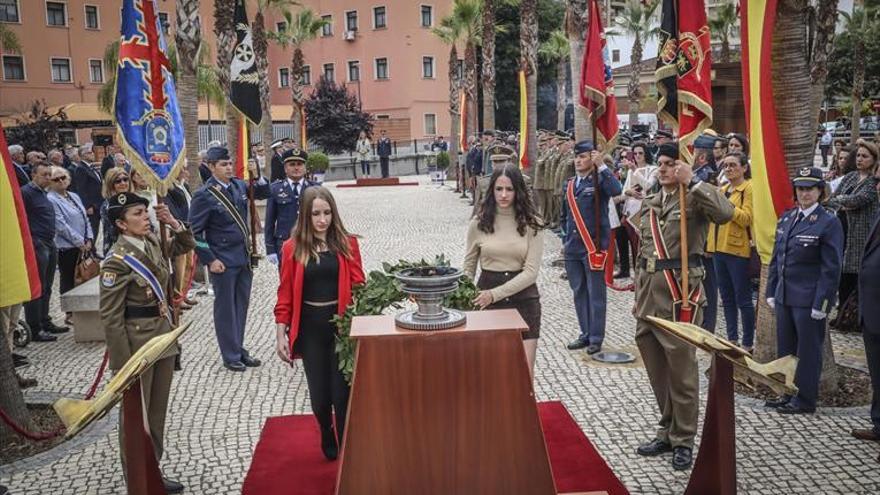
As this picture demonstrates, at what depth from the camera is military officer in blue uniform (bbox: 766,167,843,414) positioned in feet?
19.6

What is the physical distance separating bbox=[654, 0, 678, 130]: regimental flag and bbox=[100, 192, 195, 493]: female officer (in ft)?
13.6

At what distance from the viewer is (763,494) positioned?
491 centimetres

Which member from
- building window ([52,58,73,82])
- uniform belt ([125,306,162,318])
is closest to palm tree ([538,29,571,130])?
building window ([52,58,73,82])

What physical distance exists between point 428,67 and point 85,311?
1740 inches

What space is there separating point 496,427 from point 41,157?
9.85 meters

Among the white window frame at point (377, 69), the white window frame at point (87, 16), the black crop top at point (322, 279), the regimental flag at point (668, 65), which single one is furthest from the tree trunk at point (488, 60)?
the white window frame at point (87, 16)

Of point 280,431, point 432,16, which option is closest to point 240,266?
point 280,431

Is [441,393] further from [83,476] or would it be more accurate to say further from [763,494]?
[83,476]

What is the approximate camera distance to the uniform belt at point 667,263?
18.1ft

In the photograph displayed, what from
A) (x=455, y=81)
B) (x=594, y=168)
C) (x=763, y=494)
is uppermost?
(x=455, y=81)

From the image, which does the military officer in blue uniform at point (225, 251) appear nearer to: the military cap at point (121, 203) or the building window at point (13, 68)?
the military cap at point (121, 203)

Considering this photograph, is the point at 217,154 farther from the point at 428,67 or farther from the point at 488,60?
the point at 428,67

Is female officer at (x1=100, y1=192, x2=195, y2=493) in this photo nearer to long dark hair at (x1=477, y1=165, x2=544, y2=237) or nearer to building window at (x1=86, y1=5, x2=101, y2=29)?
long dark hair at (x1=477, y1=165, x2=544, y2=237)

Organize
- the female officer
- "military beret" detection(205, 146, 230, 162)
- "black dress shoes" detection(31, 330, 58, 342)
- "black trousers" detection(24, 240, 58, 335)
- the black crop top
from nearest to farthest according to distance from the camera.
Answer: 1. the female officer
2. the black crop top
3. "military beret" detection(205, 146, 230, 162)
4. "black trousers" detection(24, 240, 58, 335)
5. "black dress shoes" detection(31, 330, 58, 342)
